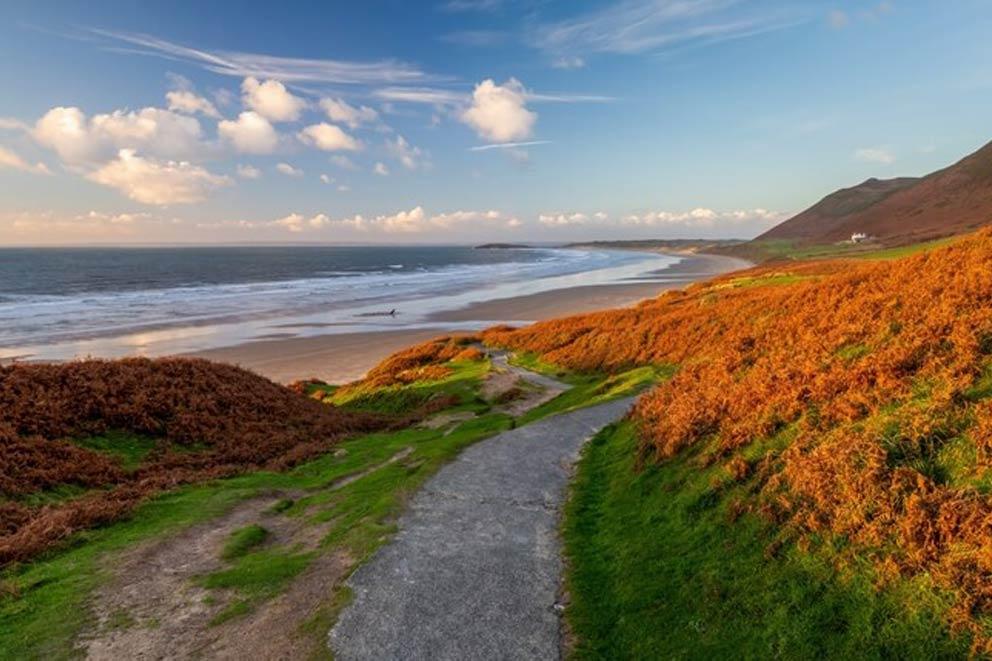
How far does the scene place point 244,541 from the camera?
1442cm

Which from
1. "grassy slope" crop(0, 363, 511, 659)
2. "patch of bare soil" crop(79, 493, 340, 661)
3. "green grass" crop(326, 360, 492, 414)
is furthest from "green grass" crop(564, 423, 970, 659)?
"green grass" crop(326, 360, 492, 414)

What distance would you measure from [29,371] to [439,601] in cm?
2176

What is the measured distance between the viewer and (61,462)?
61.9ft

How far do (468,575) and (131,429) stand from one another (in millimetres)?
17705

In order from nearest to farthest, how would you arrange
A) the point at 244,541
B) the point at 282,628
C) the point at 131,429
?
the point at 282,628, the point at 244,541, the point at 131,429

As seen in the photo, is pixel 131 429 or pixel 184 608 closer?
pixel 184 608

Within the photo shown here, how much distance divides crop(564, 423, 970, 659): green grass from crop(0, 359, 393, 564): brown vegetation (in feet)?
42.1

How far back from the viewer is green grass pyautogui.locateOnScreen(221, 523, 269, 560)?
45.3ft

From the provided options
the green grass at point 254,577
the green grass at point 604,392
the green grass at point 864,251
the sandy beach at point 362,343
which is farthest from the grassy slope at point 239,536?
the sandy beach at point 362,343

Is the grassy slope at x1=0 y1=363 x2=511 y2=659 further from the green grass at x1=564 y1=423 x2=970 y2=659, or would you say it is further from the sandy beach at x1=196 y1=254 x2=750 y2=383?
the sandy beach at x1=196 y1=254 x2=750 y2=383

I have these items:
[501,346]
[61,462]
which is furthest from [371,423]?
[501,346]

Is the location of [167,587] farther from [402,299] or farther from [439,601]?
[402,299]

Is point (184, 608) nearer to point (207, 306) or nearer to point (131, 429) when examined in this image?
point (131, 429)

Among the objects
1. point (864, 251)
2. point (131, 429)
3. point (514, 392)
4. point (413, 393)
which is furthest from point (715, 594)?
point (864, 251)
